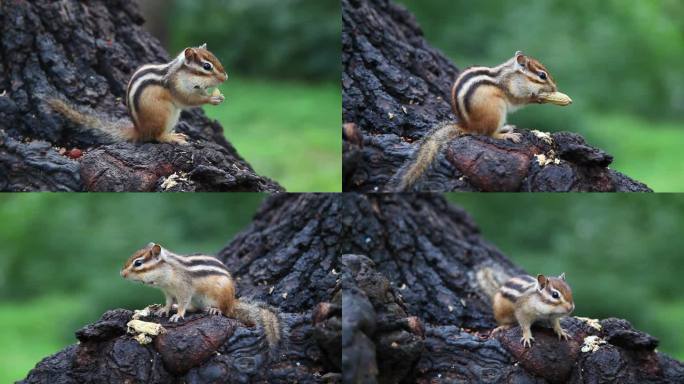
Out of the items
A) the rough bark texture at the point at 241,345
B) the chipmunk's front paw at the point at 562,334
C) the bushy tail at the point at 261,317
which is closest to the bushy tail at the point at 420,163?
the rough bark texture at the point at 241,345

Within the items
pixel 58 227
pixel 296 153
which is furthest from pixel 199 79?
pixel 58 227

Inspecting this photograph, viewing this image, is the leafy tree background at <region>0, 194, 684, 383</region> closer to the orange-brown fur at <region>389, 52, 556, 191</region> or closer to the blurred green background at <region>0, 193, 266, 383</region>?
the blurred green background at <region>0, 193, 266, 383</region>

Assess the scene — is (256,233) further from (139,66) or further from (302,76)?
(302,76)

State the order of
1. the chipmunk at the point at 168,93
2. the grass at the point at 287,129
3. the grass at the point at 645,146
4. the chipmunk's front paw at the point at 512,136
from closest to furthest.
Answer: the chipmunk's front paw at the point at 512,136 < the chipmunk at the point at 168,93 < the grass at the point at 287,129 < the grass at the point at 645,146

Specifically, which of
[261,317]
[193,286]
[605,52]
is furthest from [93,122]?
[605,52]

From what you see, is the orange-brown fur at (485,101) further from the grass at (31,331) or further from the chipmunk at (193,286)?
the grass at (31,331)
